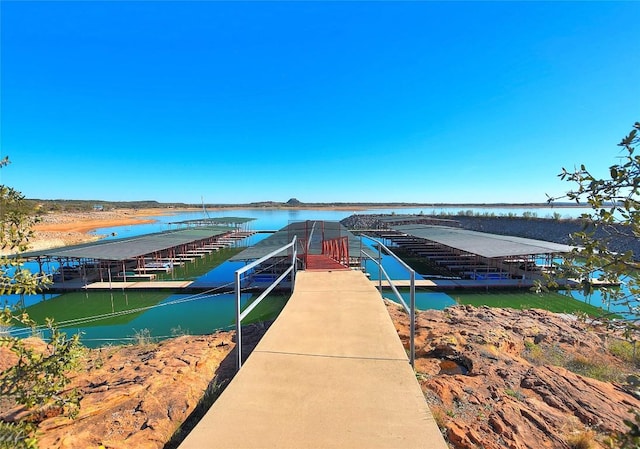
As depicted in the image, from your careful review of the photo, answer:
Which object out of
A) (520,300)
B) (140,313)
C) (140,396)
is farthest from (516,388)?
(140,313)

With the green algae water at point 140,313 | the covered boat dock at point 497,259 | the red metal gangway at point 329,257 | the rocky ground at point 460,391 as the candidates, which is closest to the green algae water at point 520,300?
the covered boat dock at point 497,259

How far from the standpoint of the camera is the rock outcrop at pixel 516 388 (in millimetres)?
2994

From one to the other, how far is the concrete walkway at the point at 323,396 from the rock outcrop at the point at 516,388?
63cm

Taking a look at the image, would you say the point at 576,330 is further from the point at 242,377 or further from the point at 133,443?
the point at 133,443

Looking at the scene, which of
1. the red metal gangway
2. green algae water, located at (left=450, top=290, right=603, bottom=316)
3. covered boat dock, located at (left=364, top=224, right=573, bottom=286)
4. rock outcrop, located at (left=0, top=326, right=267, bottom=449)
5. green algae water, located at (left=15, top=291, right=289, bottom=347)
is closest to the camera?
rock outcrop, located at (left=0, top=326, right=267, bottom=449)

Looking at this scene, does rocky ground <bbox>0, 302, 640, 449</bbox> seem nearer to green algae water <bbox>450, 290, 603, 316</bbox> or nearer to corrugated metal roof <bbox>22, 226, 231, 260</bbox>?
green algae water <bbox>450, 290, 603, 316</bbox>

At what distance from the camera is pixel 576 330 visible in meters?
8.30

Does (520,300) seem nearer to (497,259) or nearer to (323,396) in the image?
(497,259)

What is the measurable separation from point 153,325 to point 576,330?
1439cm

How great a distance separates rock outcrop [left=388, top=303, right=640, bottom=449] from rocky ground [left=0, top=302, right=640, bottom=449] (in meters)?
0.01

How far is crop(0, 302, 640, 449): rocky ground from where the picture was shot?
3.06 m

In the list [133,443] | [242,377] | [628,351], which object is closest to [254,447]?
[242,377]

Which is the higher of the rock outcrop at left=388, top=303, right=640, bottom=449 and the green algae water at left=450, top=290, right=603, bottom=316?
the rock outcrop at left=388, top=303, right=640, bottom=449

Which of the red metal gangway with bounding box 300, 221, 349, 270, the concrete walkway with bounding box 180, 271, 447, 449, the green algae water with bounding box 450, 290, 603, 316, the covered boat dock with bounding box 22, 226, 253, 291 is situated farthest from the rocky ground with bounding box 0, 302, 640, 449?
the covered boat dock with bounding box 22, 226, 253, 291
